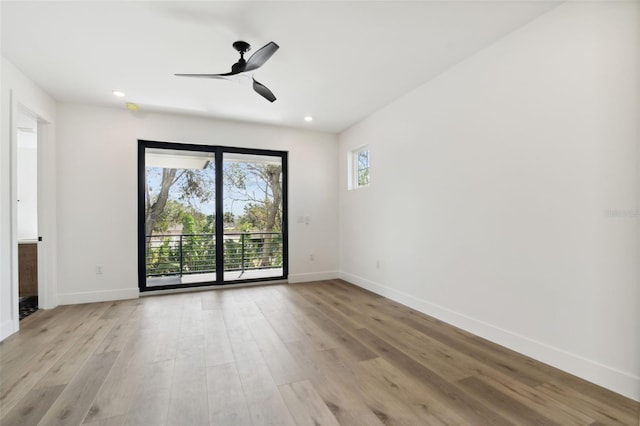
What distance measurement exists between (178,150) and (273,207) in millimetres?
1733

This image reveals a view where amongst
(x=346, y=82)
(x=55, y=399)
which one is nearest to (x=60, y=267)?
(x=55, y=399)

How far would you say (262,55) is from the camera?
2270 millimetres

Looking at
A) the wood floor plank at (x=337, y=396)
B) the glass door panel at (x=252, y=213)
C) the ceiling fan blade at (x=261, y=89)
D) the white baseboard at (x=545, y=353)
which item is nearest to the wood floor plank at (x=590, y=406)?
the white baseboard at (x=545, y=353)

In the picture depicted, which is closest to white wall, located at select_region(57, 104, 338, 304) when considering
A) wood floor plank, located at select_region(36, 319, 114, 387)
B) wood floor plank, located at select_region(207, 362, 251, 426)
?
wood floor plank, located at select_region(36, 319, 114, 387)

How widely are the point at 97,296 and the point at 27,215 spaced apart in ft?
9.30

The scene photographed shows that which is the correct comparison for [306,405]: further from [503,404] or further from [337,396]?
[503,404]

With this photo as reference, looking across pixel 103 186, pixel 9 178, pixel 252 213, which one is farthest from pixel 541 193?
pixel 103 186

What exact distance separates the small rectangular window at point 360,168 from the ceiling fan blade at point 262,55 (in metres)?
2.41

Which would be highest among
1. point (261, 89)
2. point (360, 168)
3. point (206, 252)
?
point (261, 89)

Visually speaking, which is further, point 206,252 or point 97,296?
point 206,252

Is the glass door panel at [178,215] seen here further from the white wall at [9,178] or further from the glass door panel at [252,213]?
the white wall at [9,178]

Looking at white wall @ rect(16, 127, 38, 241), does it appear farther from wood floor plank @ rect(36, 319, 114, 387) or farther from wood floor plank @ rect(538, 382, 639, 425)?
wood floor plank @ rect(538, 382, 639, 425)

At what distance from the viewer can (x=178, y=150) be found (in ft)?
14.6

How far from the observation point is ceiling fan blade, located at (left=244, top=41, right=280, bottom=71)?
215 cm
